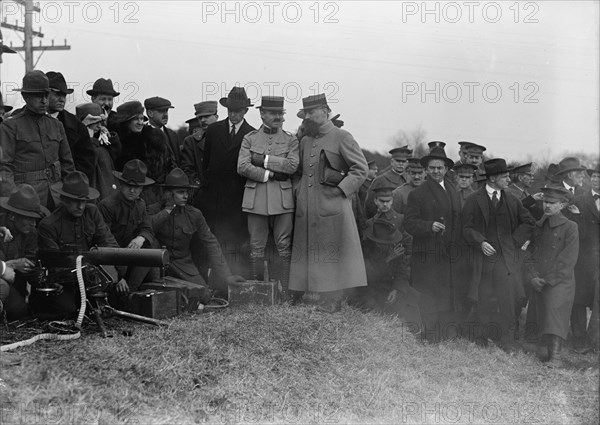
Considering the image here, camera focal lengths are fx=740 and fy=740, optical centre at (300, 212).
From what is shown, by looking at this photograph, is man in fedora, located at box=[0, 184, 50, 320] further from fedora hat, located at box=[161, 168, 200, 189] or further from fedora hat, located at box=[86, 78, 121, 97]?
fedora hat, located at box=[86, 78, 121, 97]

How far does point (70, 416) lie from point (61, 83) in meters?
4.59

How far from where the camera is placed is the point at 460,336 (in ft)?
29.9

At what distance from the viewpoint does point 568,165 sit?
10.5 meters

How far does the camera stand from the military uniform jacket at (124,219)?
27.4 feet

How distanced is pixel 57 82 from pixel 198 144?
7.10 ft

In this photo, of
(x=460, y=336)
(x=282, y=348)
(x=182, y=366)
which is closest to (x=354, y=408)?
(x=282, y=348)

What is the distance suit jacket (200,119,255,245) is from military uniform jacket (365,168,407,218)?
2.24m

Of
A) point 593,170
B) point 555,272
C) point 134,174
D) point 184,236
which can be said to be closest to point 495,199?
point 555,272

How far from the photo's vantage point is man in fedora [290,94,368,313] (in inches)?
338

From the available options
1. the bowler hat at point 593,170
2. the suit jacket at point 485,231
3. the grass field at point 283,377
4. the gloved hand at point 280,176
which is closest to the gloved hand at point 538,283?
the suit jacket at point 485,231

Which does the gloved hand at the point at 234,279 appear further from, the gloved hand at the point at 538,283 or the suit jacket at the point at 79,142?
the gloved hand at the point at 538,283

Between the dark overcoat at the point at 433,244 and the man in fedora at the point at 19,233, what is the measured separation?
14.7 ft

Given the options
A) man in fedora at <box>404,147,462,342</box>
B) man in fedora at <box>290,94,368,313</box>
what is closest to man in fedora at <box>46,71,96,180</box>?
man in fedora at <box>290,94,368,313</box>

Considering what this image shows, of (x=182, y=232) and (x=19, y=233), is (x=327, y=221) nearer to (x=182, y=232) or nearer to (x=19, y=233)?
(x=182, y=232)
